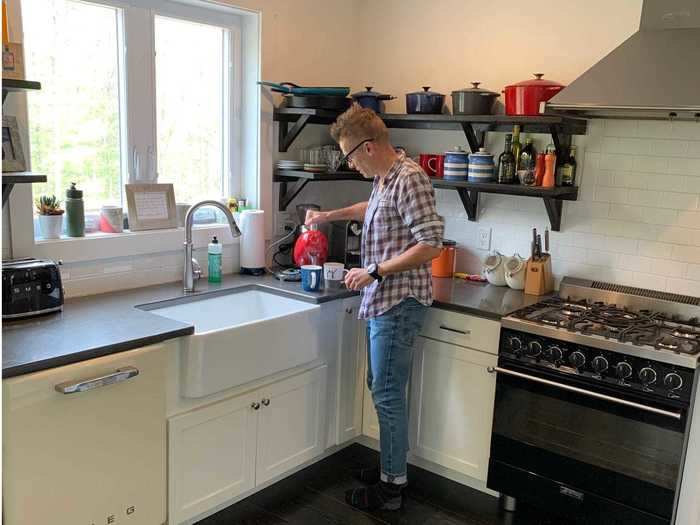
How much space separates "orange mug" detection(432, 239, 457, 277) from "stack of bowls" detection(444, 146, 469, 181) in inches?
15.3

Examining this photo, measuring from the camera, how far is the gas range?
2.25m

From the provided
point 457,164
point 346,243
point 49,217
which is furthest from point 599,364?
point 49,217

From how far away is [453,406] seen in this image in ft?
9.20

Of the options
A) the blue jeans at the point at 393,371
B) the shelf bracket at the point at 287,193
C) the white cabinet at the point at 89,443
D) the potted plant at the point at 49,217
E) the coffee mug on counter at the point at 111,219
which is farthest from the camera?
the shelf bracket at the point at 287,193

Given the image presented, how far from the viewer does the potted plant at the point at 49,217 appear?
246cm

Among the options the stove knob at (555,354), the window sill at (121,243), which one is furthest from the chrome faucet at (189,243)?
the stove knob at (555,354)

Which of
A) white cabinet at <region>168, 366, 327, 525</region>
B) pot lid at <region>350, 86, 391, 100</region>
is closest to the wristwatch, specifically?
white cabinet at <region>168, 366, 327, 525</region>

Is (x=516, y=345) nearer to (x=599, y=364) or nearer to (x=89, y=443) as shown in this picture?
(x=599, y=364)

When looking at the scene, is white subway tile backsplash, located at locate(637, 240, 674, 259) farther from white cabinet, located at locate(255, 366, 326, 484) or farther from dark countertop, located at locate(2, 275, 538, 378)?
white cabinet, located at locate(255, 366, 326, 484)

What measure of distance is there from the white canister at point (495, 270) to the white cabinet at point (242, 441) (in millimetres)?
950

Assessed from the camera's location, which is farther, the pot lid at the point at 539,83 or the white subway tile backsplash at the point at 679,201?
the pot lid at the point at 539,83

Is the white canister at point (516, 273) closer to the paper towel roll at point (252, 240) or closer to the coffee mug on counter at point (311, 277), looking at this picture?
the coffee mug on counter at point (311, 277)

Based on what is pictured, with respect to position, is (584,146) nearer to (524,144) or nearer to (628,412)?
(524,144)

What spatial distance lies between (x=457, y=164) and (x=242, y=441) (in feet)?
5.20
